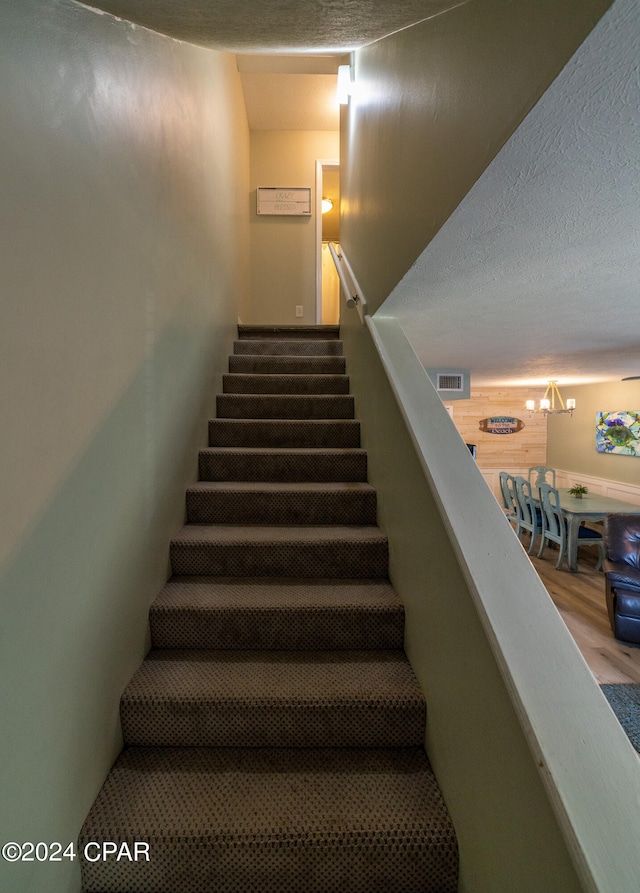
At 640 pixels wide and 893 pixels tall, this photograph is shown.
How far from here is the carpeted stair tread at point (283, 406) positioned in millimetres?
2848

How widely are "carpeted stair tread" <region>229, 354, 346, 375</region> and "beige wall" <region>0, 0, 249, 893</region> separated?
1.40 metres

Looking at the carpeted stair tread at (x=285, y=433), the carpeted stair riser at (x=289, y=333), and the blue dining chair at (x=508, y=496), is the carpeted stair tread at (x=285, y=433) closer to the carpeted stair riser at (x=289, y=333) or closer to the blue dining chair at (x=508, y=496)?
the carpeted stair riser at (x=289, y=333)

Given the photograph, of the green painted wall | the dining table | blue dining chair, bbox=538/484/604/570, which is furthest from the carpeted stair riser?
the dining table

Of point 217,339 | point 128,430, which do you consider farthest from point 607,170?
point 217,339

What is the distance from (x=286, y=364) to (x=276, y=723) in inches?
95.3

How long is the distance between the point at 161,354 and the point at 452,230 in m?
1.18

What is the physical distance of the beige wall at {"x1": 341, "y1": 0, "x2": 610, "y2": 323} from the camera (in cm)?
67

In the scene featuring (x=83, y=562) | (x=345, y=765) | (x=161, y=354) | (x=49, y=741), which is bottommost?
(x=345, y=765)

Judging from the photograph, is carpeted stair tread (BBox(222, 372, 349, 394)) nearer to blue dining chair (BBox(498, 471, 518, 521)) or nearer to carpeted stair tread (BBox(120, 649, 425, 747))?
carpeted stair tread (BBox(120, 649, 425, 747))

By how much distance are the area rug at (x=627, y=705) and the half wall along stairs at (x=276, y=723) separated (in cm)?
217

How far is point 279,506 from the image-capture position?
6.98 ft

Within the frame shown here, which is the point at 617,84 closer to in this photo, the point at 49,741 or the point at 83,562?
the point at 83,562

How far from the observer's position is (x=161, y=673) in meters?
1.47

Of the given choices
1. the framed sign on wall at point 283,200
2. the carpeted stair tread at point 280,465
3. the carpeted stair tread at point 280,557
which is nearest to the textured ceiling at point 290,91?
the framed sign on wall at point 283,200
